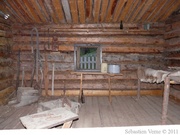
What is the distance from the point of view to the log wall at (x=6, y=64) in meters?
5.87

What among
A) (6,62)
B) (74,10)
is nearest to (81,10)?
(74,10)

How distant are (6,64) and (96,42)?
3.85 metres

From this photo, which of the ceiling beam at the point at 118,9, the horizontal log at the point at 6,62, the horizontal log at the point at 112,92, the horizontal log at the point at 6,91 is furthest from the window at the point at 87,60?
the horizontal log at the point at 6,91

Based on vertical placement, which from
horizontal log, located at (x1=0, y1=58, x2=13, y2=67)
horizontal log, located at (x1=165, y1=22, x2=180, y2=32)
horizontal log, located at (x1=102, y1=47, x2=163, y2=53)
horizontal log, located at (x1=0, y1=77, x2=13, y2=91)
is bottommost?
horizontal log, located at (x1=0, y1=77, x2=13, y2=91)

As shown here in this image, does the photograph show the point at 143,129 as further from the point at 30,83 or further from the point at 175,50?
the point at 30,83

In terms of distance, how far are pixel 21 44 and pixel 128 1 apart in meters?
Answer: 4.83

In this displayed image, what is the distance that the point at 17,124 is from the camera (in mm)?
4250

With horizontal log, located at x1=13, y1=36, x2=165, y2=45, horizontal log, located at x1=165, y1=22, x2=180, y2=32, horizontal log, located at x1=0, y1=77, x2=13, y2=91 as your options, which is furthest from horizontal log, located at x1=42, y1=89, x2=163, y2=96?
horizontal log, located at x1=165, y1=22, x2=180, y2=32

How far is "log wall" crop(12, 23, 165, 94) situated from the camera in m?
6.98

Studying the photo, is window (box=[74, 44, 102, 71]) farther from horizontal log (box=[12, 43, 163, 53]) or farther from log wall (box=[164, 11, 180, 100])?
log wall (box=[164, 11, 180, 100])

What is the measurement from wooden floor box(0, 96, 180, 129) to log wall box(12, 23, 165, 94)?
1032 millimetres

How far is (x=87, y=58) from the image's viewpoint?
300 inches

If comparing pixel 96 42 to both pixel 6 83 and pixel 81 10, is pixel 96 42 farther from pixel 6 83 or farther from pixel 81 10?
pixel 6 83

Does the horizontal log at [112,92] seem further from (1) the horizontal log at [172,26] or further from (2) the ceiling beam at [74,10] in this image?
(2) the ceiling beam at [74,10]
